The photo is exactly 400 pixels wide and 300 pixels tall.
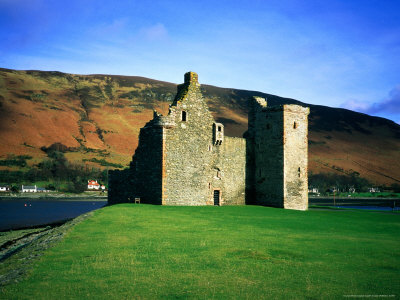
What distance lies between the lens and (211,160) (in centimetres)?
3170

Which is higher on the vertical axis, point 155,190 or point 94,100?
point 94,100

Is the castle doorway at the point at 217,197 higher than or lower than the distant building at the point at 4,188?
higher

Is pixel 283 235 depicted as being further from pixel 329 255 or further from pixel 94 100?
pixel 94 100

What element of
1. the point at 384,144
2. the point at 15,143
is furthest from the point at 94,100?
the point at 384,144

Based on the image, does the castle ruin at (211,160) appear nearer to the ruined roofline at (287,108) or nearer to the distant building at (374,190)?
the ruined roofline at (287,108)

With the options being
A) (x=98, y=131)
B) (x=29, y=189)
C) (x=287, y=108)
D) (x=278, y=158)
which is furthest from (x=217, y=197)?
(x=98, y=131)

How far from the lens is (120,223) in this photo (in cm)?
1716

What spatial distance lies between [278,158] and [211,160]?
6523 mm

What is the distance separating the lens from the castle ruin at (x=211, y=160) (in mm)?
28891

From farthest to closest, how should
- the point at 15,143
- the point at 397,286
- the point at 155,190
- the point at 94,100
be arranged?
the point at 94,100 → the point at 15,143 → the point at 155,190 → the point at 397,286

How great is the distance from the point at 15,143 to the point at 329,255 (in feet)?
470

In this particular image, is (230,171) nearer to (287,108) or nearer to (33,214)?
(287,108)

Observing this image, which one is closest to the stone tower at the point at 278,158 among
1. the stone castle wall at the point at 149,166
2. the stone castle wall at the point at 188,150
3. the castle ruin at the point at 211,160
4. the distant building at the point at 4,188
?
the castle ruin at the point at 211,160

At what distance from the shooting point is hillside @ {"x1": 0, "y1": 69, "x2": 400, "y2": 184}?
138 metres
